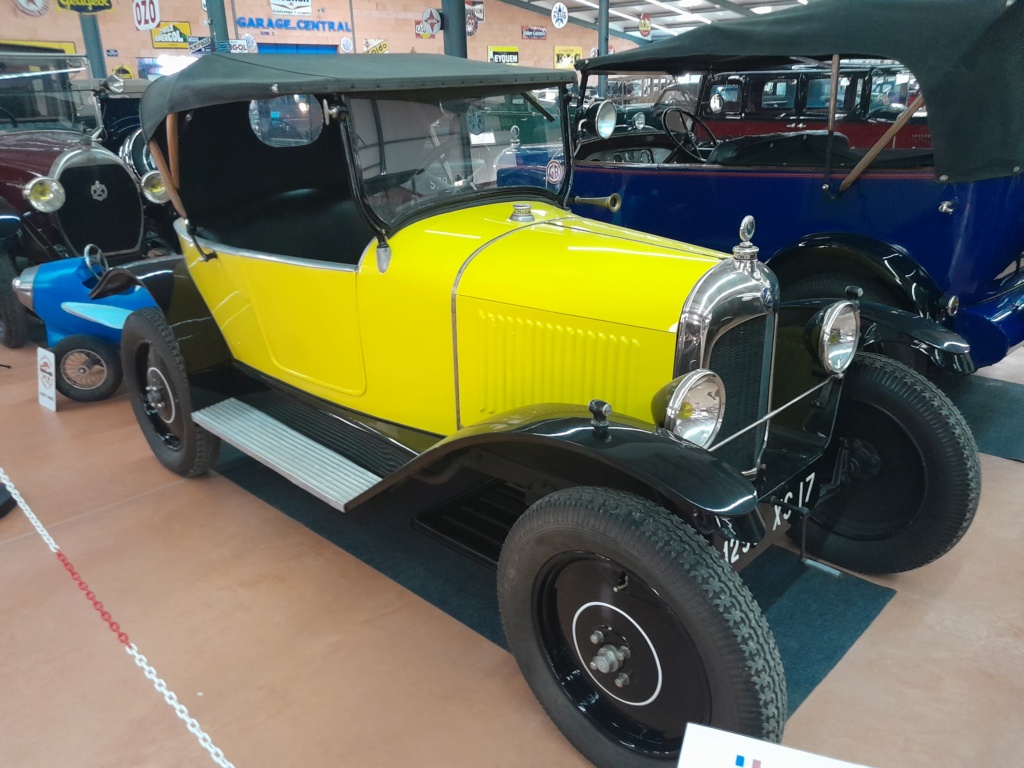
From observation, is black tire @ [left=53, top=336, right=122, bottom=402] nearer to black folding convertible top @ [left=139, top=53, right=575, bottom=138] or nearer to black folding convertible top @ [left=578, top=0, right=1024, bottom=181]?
black folding convertible top @ [left=139, top=53, right=575, bottom=138]

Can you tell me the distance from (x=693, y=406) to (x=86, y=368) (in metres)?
3.98

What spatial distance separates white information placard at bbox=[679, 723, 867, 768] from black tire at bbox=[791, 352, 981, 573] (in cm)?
124

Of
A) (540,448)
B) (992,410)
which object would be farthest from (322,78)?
(992,410)

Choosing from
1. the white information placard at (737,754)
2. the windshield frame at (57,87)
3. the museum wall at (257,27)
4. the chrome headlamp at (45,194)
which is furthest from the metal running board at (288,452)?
the museum wall at (257,27)

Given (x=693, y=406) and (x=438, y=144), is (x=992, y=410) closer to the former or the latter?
(x=693, y=406)

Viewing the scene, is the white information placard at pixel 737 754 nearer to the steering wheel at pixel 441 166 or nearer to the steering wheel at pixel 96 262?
the steering wheel at pixel 441 166

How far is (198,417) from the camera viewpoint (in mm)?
3104

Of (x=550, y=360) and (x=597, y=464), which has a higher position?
(x=550, y=360)

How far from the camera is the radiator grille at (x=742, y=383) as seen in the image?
Answer: 2039mm

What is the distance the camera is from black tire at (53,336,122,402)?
4277 mm

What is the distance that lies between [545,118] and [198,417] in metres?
1.94

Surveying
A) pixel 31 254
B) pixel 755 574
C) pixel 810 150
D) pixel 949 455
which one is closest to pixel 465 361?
pixel 755 574

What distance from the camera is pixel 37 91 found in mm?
6211

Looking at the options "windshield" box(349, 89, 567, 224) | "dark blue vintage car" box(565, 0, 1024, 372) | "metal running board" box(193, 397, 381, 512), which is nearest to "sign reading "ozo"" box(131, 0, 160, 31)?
"dark blue vintage car" box(565, 0, 1024, 372)
